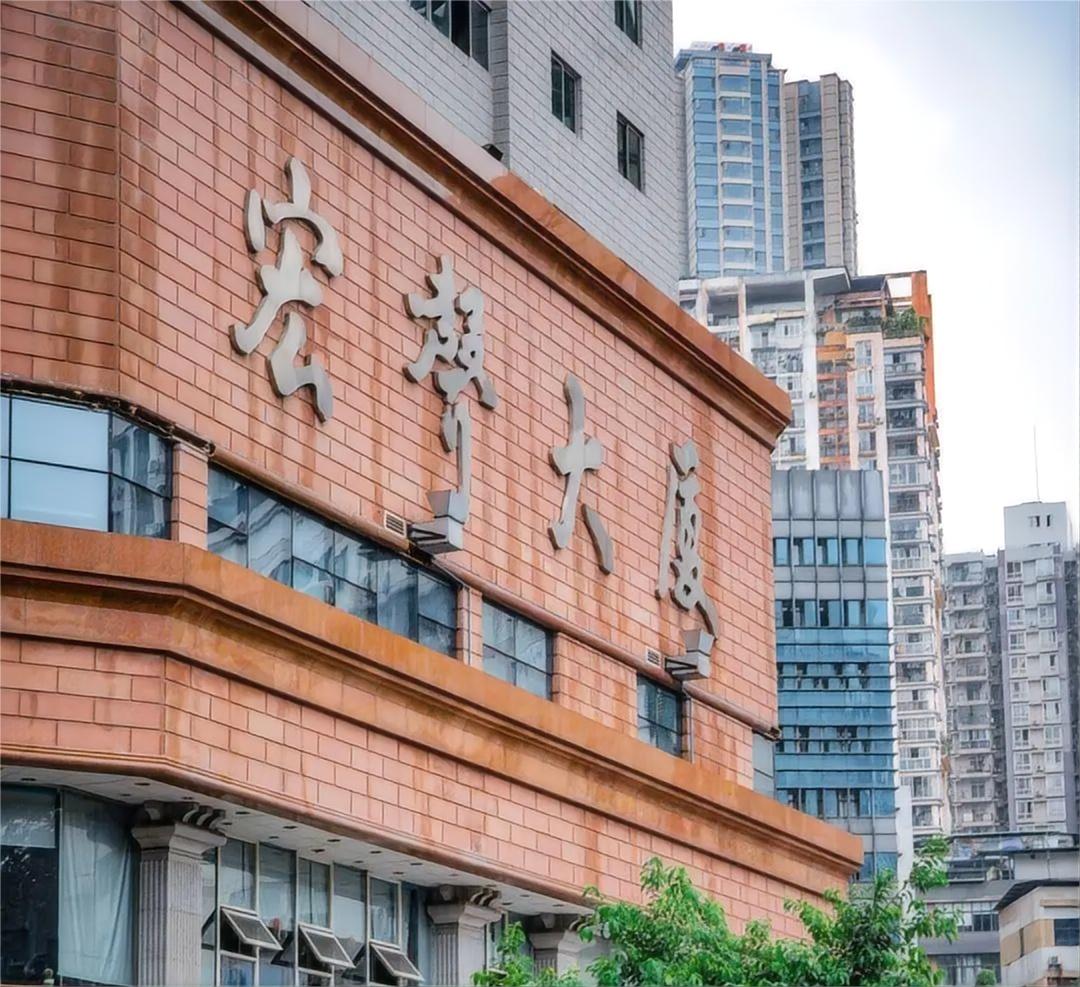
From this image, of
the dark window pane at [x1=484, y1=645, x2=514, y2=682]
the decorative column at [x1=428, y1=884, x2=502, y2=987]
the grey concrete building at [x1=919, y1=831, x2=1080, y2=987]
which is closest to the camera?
the decorative column at [x1=428, y1=884, x2=502, y2=987]

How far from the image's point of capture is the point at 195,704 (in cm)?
1700

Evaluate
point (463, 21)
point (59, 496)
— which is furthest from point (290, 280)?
point (463, 21)

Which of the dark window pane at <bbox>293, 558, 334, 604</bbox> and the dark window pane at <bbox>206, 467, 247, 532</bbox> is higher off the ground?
the dark window pane at <bbox>206, 467, 247, 532</bbox>

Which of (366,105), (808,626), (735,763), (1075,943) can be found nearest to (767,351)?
(808,626)

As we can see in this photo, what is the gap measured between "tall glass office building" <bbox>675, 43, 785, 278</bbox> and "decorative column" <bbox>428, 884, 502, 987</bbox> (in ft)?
344

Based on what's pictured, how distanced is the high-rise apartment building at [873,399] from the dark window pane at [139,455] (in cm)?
7654

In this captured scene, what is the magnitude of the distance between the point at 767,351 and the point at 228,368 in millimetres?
80998

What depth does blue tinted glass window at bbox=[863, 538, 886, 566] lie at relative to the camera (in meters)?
66.8

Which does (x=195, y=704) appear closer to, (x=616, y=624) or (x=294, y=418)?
(x=294, y=418)

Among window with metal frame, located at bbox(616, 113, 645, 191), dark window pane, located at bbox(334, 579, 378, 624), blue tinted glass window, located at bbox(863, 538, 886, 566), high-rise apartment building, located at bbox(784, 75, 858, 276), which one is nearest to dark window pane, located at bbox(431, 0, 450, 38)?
window with metal frame, located at bbox(616, 113, 645, 191)

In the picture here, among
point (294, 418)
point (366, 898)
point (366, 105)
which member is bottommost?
point (366, 898)

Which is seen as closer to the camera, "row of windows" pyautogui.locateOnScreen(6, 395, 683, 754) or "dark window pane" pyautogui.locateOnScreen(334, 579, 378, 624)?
"row of windows" pyautogui.locateOnScreen(6, 395, 683, 754)

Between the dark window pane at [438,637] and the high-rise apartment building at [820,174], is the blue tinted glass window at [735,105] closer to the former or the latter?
the high-rise apartment building at [820,174]

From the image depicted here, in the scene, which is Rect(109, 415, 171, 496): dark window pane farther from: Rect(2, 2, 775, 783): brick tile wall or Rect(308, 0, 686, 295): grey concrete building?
Rect(308, 0, 686, 295): grey concrete building
